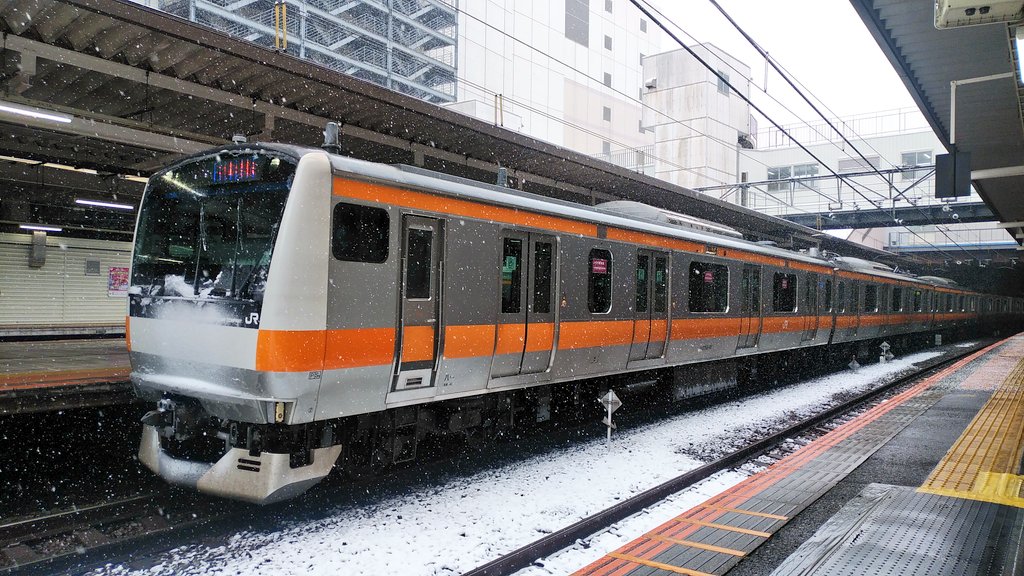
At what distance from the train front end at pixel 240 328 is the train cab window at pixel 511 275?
7.27ft

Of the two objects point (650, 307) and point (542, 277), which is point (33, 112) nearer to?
point (542, 277)

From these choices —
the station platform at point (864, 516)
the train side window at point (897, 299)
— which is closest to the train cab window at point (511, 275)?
the station platform at point (864, 516)

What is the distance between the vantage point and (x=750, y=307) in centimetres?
1224

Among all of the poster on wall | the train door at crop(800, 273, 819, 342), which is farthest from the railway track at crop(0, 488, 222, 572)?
the poster on wall

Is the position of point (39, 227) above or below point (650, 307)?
above

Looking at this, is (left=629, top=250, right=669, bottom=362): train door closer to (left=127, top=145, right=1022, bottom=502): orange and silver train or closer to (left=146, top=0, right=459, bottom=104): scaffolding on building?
(left=127, top=145, right=1022, bottom=502): orange and silver train

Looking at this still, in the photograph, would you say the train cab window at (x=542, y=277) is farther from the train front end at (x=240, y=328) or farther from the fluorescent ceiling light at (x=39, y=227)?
the fluorescent ceiling light at (x=39, y=227)

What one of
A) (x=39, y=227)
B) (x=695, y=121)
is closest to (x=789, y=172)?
(x=695, y=121)

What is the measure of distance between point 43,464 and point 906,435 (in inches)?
396

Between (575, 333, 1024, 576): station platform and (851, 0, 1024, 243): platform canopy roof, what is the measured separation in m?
4.31

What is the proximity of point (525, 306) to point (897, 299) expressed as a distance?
18529mm

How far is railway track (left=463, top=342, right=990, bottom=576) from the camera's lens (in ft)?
15.8

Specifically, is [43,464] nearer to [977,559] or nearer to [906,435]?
[977,559]

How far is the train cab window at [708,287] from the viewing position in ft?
34.7
